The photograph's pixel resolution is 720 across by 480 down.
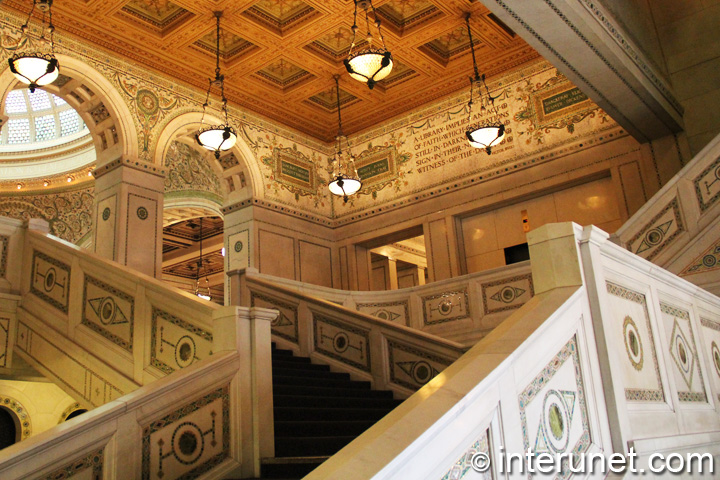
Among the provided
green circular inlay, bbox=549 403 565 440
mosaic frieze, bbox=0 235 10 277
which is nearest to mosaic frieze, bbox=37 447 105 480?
green circular inlay, bbox=549 403 565 440

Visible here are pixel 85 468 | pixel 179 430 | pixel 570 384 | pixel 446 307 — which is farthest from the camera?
pixel 446 307

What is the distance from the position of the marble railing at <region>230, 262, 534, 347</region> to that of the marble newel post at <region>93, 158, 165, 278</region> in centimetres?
177

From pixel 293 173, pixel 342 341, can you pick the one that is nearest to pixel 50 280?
pixel 342 341

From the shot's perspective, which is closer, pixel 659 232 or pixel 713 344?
pixel 713 344

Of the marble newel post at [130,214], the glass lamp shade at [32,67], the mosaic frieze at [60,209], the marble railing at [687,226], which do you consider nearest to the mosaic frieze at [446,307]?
the marble railing at [687,226]

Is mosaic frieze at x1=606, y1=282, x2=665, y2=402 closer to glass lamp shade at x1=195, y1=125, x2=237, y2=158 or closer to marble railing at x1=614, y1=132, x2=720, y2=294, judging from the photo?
marble railing at x1=614, y1=132, x2=720, y2=294

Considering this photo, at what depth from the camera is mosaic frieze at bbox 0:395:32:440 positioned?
9.12 metres

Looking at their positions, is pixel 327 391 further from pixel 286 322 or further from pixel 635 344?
pixel 635 344

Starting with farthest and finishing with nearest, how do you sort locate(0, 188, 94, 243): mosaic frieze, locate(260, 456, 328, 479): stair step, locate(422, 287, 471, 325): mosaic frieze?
locate(0, 188, 94, 243): mosaic frieze < locate(422, 287, 471, 325): mosaic frieze < locate(260, 456, 328, 479): stair step

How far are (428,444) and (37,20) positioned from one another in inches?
397

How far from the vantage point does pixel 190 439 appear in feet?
14.5

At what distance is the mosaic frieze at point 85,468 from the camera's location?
3699 mm

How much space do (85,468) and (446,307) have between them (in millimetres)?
7167

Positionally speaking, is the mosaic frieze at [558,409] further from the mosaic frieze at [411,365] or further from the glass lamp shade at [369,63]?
the glass lamp shade at [369,63]
